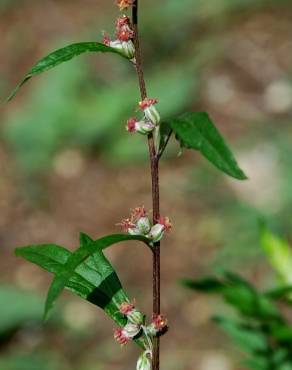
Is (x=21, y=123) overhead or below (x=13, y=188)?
overhead

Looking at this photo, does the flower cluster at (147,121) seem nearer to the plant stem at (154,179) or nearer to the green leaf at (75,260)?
the plant stem at (154,179)

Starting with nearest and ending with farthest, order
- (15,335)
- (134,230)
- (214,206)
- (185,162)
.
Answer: (134,230), (15,335), (214,206), (185,162)

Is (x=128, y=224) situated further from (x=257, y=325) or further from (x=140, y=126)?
(x=257, y=325)

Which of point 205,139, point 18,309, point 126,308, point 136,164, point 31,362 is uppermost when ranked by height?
point 136,164

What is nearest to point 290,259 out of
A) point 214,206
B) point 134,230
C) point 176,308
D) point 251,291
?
point 251,291

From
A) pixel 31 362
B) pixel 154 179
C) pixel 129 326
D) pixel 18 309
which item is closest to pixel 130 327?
pixel 129 326

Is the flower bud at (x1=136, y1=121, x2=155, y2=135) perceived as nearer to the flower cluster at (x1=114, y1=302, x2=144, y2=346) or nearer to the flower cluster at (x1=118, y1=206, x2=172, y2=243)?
the flower cluster at (x1=118, y1=206, x2=172, y2=243)

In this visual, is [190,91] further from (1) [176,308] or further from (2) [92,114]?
(1) [176,308]
